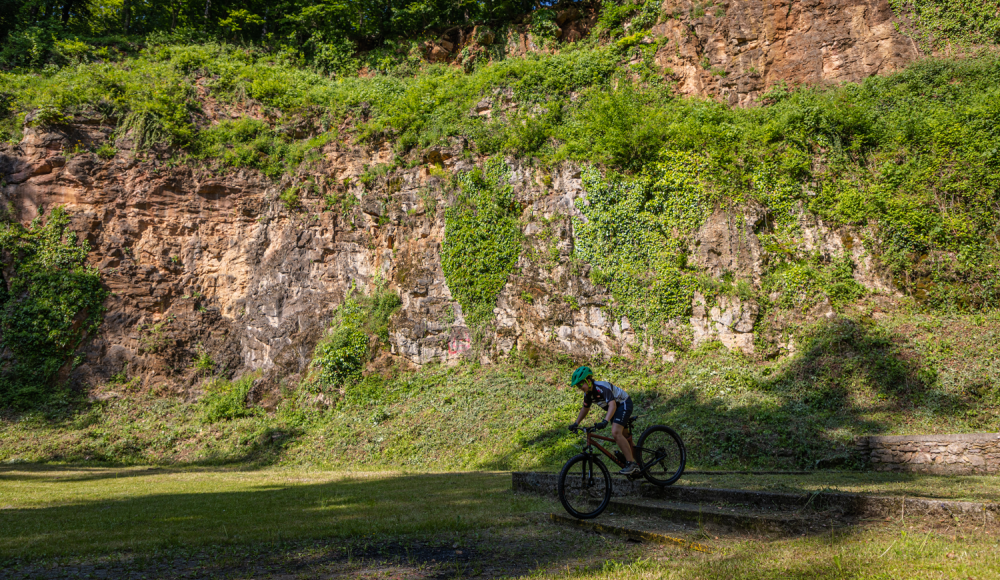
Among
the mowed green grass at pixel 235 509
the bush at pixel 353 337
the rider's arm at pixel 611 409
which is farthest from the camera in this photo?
the bush at pixel 353 337

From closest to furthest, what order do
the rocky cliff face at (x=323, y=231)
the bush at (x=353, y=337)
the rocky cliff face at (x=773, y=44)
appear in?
the rocky cliff face at (x=323, y=231) < the rocky cliff face at (x=773, y=44) < the bush at (x=353, y=337)

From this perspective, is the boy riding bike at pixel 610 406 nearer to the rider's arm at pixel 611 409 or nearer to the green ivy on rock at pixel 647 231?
the rider's arm at pixel 611 409

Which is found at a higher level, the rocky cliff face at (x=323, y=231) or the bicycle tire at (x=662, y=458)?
the rocky cliff face at (x=323, y=231)

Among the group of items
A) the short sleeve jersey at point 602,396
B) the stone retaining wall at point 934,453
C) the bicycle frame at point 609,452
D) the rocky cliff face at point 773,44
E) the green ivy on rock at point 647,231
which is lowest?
the stone retaining wall at point 934,453

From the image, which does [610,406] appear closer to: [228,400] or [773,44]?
[228,400]

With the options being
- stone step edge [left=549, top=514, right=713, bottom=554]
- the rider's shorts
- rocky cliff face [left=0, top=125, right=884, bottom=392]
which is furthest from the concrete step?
rocky cliff face [left=0, top=125, right=884, bottom=392]

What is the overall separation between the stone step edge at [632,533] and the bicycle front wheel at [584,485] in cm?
17

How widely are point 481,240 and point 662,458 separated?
12253mm

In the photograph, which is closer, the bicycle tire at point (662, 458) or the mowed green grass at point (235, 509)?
the mowed green grass at point (235, 509)

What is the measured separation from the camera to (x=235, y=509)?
23.9 ft

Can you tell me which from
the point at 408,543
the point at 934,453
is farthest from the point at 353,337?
the point at 934,453

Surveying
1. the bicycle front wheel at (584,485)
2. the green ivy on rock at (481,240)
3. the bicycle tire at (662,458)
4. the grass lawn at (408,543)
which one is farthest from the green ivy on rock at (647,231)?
the bicycle front wheel at (584,485)

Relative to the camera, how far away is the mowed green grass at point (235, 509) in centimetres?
542

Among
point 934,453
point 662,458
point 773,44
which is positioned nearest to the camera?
point 662,458
